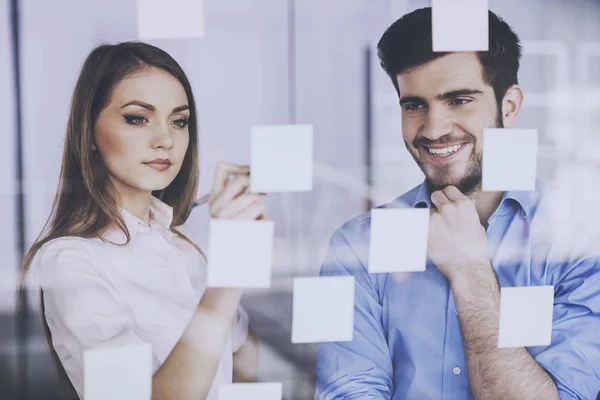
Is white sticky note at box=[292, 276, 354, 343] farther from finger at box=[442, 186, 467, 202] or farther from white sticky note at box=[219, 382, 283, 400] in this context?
finger at box=[442, 186, 467, 202]

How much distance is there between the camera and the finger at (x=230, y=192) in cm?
155

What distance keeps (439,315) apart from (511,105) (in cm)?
58

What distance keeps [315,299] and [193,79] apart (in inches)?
24.1

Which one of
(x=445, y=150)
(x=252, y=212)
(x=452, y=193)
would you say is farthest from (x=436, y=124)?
(x=252, y=212)

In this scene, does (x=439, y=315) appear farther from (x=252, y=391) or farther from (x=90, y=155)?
(x=90, y=155)

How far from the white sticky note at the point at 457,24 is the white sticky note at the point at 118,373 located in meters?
1.03

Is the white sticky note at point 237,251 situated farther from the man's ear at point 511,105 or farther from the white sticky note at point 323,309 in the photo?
the man's ear at point 511,105

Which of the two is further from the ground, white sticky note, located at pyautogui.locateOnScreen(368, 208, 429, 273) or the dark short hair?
the dark short hair

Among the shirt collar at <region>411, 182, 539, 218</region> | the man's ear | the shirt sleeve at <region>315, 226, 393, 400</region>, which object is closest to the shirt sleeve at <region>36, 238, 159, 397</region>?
the shirt sleeve at <region>315, 226, 393, 400</region>

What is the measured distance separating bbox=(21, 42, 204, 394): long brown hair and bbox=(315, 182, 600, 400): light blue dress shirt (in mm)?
555

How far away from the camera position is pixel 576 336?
1.76 m

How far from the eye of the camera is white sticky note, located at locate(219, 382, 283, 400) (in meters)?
1.62

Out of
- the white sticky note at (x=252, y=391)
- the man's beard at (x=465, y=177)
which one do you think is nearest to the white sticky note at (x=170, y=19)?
the man's beard at (x=465, y=177)

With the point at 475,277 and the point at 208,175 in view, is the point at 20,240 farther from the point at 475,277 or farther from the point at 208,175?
the point at 475,277
